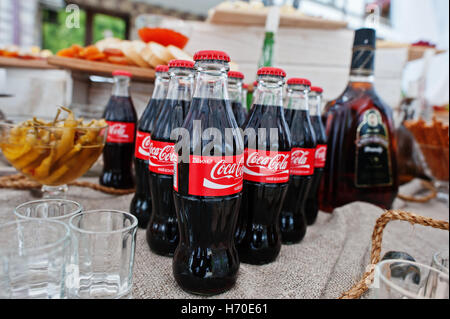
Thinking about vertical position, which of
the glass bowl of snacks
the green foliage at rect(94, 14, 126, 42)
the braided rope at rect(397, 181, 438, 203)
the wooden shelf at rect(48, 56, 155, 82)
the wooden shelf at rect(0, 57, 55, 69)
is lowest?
the braided rope at rect(397, 181, 438, 203)

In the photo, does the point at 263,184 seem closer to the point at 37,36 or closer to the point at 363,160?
the point at 363,160

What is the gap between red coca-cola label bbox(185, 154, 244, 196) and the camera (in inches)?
20.3

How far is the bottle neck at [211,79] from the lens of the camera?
0.53 m

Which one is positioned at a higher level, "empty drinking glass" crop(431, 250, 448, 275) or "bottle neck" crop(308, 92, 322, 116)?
"bottle neck" crop(308, 92, 322, 116)

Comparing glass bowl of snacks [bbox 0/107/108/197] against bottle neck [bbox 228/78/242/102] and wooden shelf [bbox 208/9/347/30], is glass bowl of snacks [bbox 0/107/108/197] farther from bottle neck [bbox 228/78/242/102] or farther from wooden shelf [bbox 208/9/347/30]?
wooden shelf [bbox 208/9/347/30]

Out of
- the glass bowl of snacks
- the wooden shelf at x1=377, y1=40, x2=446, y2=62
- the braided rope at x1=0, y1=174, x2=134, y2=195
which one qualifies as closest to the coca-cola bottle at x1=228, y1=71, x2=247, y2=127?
the glass bowl of snacks

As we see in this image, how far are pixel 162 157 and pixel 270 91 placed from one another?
0.83ft

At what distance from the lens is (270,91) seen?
64 cm

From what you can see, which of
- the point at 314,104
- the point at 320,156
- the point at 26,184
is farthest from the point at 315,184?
the point at 26,184

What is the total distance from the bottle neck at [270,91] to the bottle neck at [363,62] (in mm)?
499

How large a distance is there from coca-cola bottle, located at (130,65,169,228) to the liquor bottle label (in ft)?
2.05

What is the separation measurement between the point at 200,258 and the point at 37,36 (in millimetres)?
5566

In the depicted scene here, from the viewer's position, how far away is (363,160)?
101 centimetres

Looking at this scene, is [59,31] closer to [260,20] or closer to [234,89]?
[260,20]
